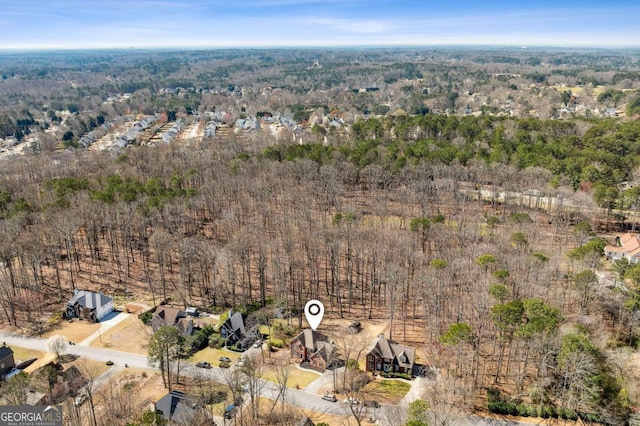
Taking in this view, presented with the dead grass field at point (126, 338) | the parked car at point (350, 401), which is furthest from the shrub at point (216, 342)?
the parked car at point (350, 401)

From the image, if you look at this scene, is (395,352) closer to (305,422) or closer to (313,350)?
(313,350)

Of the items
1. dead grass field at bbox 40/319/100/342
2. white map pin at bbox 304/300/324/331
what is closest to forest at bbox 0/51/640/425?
white map pin at bbox 304/300/324/331

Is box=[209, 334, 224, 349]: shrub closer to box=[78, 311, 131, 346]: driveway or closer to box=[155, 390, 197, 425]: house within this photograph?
box=[155, 390, 197, 425]: house

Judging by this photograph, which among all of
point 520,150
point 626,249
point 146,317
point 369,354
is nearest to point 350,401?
point 369,354

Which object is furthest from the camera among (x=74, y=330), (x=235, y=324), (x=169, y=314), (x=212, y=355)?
(x=74, y=330)

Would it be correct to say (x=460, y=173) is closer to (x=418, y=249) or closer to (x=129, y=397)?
(x=418, y=249)
